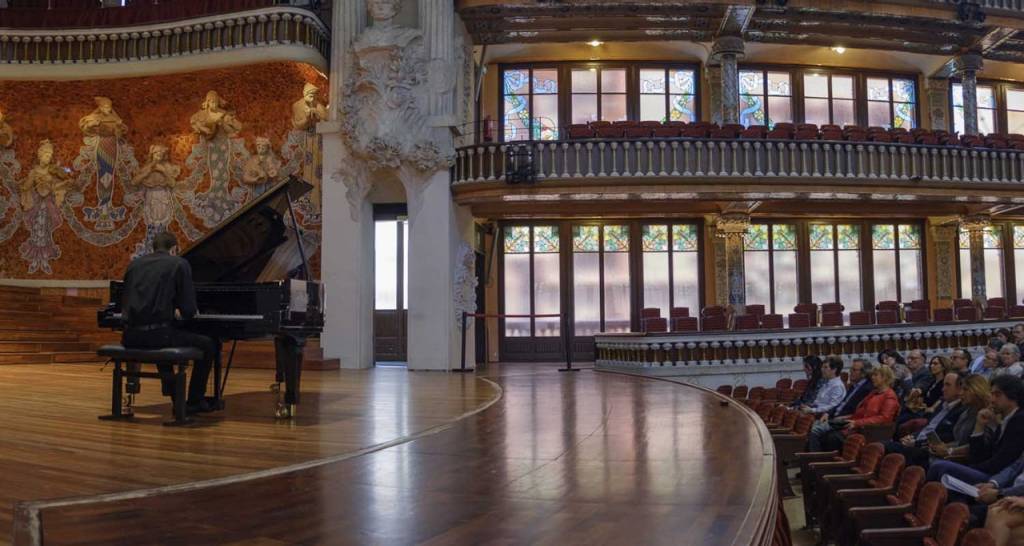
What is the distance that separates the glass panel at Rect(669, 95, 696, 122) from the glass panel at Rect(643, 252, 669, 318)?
2.67 metres

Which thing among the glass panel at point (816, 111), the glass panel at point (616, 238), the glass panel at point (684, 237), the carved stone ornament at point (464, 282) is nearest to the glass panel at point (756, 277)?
the glass panel at point (684, 237)

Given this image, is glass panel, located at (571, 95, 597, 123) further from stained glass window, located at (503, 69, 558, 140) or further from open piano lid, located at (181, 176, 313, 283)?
open piano lid, located at (181, 176, 313, 283)

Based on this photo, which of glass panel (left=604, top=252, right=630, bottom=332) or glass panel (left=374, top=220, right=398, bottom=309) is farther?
glass panel (left=604, top=252, right=630, bottom=332)

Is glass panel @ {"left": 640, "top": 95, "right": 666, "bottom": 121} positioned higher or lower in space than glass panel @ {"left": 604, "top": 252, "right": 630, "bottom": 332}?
higher

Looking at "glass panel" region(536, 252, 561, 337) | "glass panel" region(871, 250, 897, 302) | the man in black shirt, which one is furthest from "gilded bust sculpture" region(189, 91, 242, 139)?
"glass panel" region(871, 250, 897, 302)

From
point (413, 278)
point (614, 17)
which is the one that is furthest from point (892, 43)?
Answer: point (413, 278)

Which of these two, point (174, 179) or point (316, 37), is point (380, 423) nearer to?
point (316, 37)

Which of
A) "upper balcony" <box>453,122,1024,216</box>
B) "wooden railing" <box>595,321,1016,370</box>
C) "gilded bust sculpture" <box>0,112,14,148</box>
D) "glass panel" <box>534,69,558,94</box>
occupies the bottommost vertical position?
"wooden railing" <box>595,321,1016,370</box>

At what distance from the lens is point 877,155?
13.1 meters

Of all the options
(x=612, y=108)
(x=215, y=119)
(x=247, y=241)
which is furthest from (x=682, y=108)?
(x=247, y=241)

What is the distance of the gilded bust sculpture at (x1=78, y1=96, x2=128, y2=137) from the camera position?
13938 millimetres

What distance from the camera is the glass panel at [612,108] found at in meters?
15.4

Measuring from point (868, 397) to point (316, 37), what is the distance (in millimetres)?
9827

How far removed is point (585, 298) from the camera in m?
15.4
